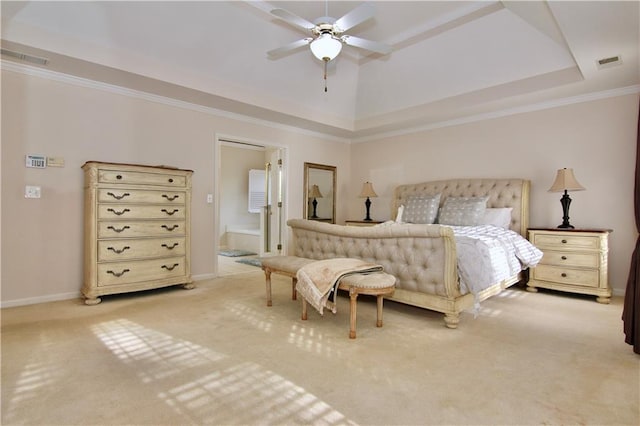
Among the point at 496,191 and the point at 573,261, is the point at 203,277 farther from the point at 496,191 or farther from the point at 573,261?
the point at 573,261

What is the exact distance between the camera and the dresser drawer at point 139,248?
358 centimetres

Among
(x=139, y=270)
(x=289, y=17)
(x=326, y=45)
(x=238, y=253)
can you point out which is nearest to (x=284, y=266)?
(x=139, y=270)

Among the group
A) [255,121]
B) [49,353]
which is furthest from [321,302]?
[255,121]

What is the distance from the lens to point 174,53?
12.9ft

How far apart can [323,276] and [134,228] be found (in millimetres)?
2307

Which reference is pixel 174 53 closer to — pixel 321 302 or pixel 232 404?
pixel 321 302

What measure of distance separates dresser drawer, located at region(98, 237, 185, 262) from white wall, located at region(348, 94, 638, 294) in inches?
157

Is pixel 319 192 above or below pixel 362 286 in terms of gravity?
above

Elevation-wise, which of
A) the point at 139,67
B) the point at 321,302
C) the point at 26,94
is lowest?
the point at 321,302

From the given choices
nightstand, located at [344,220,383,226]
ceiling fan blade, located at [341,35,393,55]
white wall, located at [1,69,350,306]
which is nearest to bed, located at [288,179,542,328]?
ceiling fan blade, located at [341,35,393,55]

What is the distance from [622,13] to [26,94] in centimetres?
543

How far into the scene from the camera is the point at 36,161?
3578mm

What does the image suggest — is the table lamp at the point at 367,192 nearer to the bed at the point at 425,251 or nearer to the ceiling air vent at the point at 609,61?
the bed at the point at 425,251

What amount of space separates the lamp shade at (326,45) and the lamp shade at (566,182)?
10.4 ft
